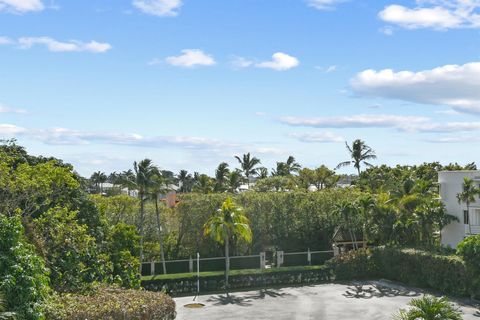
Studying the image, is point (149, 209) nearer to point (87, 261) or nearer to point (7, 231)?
point (87, 261)

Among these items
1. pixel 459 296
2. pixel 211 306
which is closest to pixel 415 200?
pixel 459 296

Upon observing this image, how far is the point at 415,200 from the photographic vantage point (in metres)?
41.8

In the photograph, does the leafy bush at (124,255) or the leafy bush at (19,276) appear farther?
the leafy bush at (124,255)

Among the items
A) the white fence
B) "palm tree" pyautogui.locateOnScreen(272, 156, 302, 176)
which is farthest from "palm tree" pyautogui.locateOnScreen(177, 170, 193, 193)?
the white fence

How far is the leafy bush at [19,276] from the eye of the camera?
16.5m

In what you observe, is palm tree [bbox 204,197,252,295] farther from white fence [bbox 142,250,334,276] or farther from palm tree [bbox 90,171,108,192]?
palm tree [bbox 90,171,108,192]

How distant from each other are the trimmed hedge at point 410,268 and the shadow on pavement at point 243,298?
6.74 meters

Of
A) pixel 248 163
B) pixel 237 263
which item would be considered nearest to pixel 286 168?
pixel 248 163

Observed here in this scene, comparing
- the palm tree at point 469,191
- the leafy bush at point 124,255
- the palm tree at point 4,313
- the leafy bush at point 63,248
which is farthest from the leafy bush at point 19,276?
the palm tree at point 469,191

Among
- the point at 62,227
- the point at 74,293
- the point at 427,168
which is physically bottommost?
the point at 74,293

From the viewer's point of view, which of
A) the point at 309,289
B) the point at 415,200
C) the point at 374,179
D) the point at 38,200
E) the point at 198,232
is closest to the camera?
the point at 38,200

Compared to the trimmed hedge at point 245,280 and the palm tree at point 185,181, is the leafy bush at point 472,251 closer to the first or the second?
the trimmed hedge at point 245,280

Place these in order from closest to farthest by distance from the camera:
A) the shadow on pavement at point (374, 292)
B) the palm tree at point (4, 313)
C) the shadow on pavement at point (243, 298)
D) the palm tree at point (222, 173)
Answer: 1. the palm tree at point (4, 313)
2. the shadow on pavement at point (243, 298)
3. the shadow on pavement at point (374, 292)
4. the palm tree at point (222, 173)

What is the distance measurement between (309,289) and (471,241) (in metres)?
11.8
